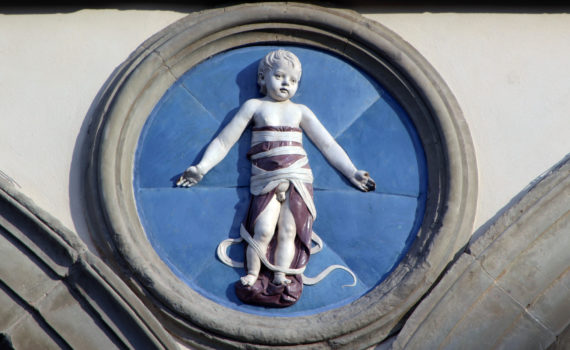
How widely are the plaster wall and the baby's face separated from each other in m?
0.66

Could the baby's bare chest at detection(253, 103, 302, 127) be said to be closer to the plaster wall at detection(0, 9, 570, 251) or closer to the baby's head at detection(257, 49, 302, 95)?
the baby's head at detection(257, 49, 302, 95)

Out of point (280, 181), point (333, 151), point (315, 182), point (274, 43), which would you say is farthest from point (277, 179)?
point (274, 43)

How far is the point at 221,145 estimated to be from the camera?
18.4 feet

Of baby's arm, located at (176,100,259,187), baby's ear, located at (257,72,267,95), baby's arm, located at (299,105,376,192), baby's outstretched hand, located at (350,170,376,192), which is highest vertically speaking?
baby's ear, located at (257,72,267,95)

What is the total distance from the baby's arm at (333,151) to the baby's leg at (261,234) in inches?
18.1

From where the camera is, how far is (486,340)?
524 centimetres

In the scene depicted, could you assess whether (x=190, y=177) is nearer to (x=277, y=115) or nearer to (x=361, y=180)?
(x=277, y=115)

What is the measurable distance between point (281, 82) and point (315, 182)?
60 cm

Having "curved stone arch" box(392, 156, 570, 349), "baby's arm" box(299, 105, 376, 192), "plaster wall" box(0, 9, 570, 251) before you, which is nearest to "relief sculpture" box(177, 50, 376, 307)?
"baby's arm" box(299, 105, 376, 192)

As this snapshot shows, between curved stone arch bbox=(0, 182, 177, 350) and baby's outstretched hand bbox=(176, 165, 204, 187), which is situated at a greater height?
baby's outstretched hand bbox=(176, 165, 204, 187)

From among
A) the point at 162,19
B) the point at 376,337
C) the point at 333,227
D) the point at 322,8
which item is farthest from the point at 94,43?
the point at 376,337

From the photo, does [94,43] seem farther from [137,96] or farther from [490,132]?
[490,132]

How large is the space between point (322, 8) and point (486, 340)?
84.1 inches

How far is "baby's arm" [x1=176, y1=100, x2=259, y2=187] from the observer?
18.1 feet
